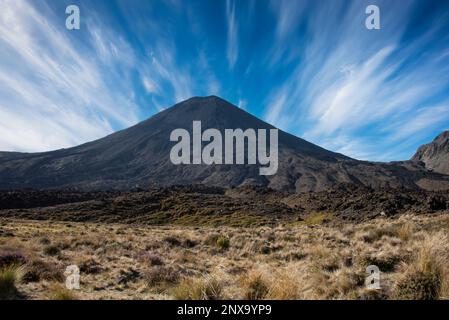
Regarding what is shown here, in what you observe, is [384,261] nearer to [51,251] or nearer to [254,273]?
[254,273]

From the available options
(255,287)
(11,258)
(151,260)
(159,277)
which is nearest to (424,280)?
(255,287)

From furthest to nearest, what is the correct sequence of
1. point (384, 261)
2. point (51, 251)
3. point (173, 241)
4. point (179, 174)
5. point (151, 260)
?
1. point (179, 174)
2. point (173, 241)
3. point (51, 251)
4. point (151, 260)
5. point (384, 261)

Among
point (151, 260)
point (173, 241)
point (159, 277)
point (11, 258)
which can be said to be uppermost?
point (11, 258)

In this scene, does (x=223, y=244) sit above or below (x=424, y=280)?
below

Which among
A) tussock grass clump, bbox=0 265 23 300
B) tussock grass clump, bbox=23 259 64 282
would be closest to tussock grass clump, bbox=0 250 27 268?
tussock grass clump, bbox=23 259 64 282

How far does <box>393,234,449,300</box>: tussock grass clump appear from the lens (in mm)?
5832

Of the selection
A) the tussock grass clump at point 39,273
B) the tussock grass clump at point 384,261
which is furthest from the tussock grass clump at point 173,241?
the tussock grass clump at point 384,261

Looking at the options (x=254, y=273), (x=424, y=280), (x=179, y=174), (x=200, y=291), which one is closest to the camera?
(x=424, y=280)

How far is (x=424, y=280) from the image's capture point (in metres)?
5.99

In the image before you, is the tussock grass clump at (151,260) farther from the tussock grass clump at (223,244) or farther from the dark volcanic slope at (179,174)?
the dark volcanic slope at (179,174)

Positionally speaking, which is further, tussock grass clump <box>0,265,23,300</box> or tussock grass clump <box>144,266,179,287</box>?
tussock grass clump <box>144,266,179,287</box>

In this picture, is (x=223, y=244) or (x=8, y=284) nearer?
(x=8, y=284)

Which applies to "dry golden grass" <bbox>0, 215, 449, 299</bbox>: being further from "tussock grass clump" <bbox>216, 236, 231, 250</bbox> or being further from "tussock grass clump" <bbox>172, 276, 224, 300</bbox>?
"tussock grass clump" <bbox>216, 236, 231, 250</bbox>
